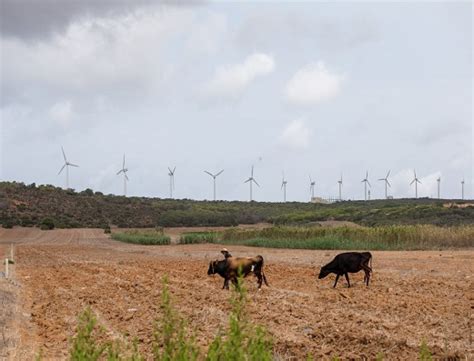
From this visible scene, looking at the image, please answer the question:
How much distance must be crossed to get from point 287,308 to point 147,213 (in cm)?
9606

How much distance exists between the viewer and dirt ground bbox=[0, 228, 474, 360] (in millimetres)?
12266

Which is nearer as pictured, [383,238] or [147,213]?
[383,238]

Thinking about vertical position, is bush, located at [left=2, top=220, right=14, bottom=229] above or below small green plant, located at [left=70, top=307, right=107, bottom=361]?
above

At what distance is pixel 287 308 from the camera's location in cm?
1595

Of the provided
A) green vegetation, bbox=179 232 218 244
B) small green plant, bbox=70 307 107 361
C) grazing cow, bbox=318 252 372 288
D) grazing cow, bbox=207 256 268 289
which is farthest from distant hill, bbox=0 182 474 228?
small green plant, bbox=70 307 107 361

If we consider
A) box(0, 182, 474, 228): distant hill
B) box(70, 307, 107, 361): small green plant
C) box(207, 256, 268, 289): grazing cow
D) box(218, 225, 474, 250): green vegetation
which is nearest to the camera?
box(70, 307, 107, 361): small green plant

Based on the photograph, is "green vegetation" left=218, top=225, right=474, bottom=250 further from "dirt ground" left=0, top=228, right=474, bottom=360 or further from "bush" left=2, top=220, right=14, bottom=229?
"bush" left=2, top=220, right=14, bottom=229

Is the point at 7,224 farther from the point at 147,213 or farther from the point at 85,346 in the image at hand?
the point at 85,346

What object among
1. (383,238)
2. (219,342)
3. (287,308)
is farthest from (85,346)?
(383,238)

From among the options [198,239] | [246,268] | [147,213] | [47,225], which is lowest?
[246,268]

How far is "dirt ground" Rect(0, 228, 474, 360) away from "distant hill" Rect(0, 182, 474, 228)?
43.1 metres

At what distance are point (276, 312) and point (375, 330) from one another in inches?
115

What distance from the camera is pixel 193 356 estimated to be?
17.9 feet

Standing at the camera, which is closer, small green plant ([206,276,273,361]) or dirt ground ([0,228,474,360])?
small green plant ([206,276,273,361])
